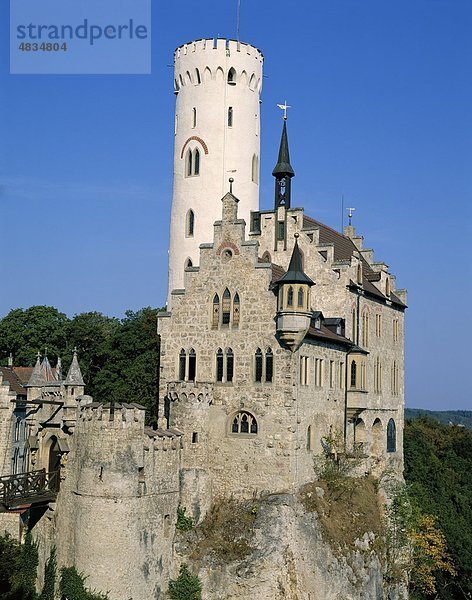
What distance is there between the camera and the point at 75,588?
37031mm

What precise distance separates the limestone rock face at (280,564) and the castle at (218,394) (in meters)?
1.46

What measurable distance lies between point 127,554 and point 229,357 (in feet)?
37.1

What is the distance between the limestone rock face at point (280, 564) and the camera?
3903 cm

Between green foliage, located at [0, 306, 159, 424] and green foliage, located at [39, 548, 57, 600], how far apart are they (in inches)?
641

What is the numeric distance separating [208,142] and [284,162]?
25.1ft

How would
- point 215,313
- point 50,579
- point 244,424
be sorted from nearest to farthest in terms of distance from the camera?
point 50,579, point 244,424, point 215,313

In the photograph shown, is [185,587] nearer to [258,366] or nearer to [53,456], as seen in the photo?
[53,456]

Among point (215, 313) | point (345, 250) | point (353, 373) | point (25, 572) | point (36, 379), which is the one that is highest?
point (345, 250)

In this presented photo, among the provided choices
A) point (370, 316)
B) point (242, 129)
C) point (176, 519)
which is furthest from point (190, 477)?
point (242, 129)

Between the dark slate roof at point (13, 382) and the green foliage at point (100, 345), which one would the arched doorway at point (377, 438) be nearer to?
the green foliage at point (100, 345)

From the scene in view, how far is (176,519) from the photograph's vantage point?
4059cm

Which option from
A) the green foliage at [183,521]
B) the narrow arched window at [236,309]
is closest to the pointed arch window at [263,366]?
the narrow arched window at [236,309]

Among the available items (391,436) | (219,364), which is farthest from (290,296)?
(391,436)

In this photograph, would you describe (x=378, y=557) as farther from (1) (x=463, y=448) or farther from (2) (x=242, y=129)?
(1) (x=463, y=448)
